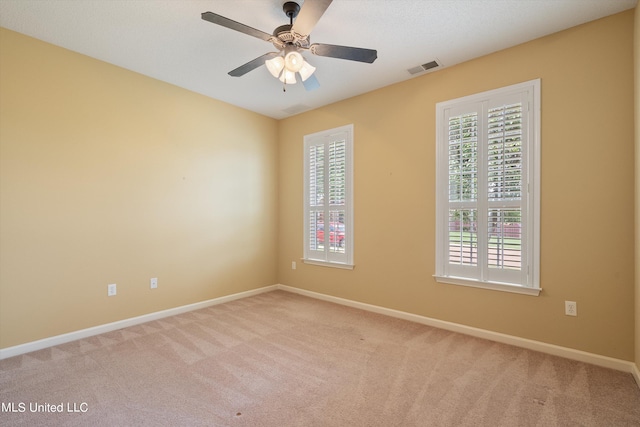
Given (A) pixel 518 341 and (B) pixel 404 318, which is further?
(B) pixel 404 318

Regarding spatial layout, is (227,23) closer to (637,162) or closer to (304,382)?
(304,382)

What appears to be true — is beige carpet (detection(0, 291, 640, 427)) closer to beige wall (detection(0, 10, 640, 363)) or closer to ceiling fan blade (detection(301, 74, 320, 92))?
beige wall (detection(0, 10, 640, 363))

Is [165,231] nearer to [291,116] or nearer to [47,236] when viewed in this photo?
[47,236]

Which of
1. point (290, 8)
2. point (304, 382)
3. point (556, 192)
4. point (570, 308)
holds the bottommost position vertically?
point (304, 382)

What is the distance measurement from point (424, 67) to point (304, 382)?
326 centimetres

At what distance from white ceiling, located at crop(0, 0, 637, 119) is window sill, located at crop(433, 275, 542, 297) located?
228 cm

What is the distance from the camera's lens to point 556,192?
2674mm

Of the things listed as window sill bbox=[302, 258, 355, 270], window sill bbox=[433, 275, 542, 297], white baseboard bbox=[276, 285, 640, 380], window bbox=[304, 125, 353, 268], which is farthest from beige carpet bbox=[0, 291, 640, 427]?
window bbox=[304, 125, 353, 268]

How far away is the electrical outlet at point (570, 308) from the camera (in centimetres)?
260

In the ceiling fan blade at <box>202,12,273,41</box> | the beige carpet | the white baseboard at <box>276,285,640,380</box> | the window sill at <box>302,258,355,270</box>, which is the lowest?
the beige carpet

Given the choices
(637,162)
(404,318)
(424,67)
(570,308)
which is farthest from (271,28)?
(570,308)

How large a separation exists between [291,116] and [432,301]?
3.42m

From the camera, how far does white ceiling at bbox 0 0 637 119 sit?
233 centimetres

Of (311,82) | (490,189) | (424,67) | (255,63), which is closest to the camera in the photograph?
(255,63)
